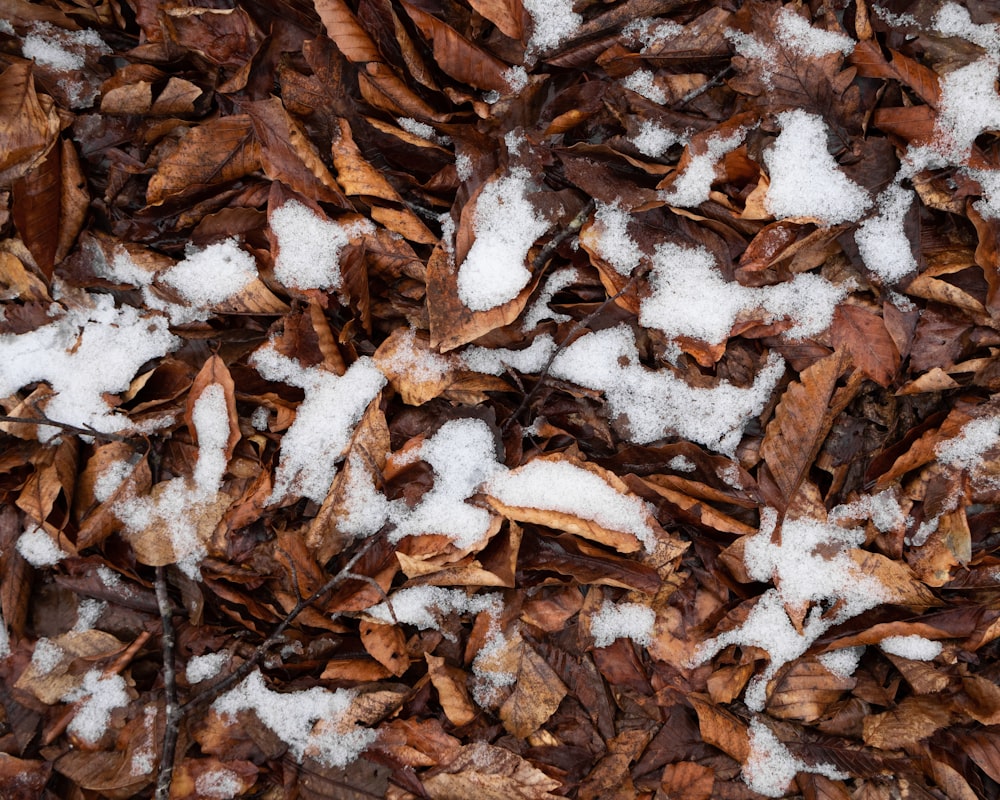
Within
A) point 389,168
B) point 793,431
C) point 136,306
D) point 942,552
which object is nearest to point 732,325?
point 793,431

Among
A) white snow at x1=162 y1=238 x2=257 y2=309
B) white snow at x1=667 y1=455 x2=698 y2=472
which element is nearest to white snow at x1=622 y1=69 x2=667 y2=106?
white snow at x1=667 y1=455 x2=698 y2=472

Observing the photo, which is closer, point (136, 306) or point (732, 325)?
point (732, 325)

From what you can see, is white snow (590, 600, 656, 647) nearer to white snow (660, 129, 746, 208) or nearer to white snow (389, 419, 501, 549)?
white snow (389, 419, 501, 549)

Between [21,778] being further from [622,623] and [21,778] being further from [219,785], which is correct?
[622,623]

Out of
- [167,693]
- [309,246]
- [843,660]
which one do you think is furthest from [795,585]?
[167,693]

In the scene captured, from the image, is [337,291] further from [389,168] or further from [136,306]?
[136,306]

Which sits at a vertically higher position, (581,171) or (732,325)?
(581,171)
